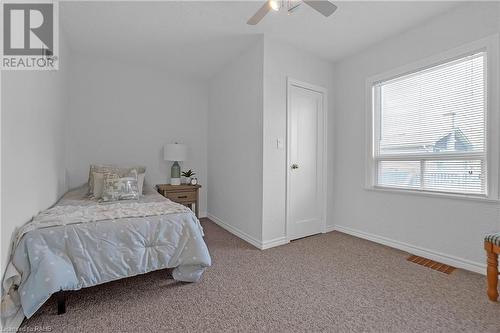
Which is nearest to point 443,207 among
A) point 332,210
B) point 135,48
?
point 332,210

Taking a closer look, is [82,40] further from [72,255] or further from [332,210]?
[332,210]

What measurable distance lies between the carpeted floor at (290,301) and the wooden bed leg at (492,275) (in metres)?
0.07

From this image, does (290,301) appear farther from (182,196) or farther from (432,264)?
(182,196)

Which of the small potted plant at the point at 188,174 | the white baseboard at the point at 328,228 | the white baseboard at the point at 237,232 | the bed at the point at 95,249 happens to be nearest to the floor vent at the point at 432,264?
the white baseboard at the point at 328,228

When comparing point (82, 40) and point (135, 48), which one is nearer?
point (82, 40)

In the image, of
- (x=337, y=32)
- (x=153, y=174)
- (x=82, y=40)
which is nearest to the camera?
(x=337, y=32)

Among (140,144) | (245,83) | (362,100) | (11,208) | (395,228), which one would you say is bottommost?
(395,228)

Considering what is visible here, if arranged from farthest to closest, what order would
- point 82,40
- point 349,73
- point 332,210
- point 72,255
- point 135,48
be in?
point 332,210, point 349,73, point 135,48, point 82,40, point 72,255

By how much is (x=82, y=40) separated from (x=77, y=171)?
5.71ft

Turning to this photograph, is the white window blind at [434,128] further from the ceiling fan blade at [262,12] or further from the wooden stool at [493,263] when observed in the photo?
the ceiling fan blade at [262,12]

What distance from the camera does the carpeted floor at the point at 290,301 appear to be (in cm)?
140

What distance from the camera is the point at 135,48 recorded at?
3016 millimetres

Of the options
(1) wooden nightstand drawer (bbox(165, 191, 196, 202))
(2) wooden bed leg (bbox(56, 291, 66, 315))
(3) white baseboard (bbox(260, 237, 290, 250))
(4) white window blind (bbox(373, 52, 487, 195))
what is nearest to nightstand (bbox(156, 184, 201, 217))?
(1) wooden nightstand drawer (bbox(165, 191, 196, 202))

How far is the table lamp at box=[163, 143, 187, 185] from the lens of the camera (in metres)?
3.52
